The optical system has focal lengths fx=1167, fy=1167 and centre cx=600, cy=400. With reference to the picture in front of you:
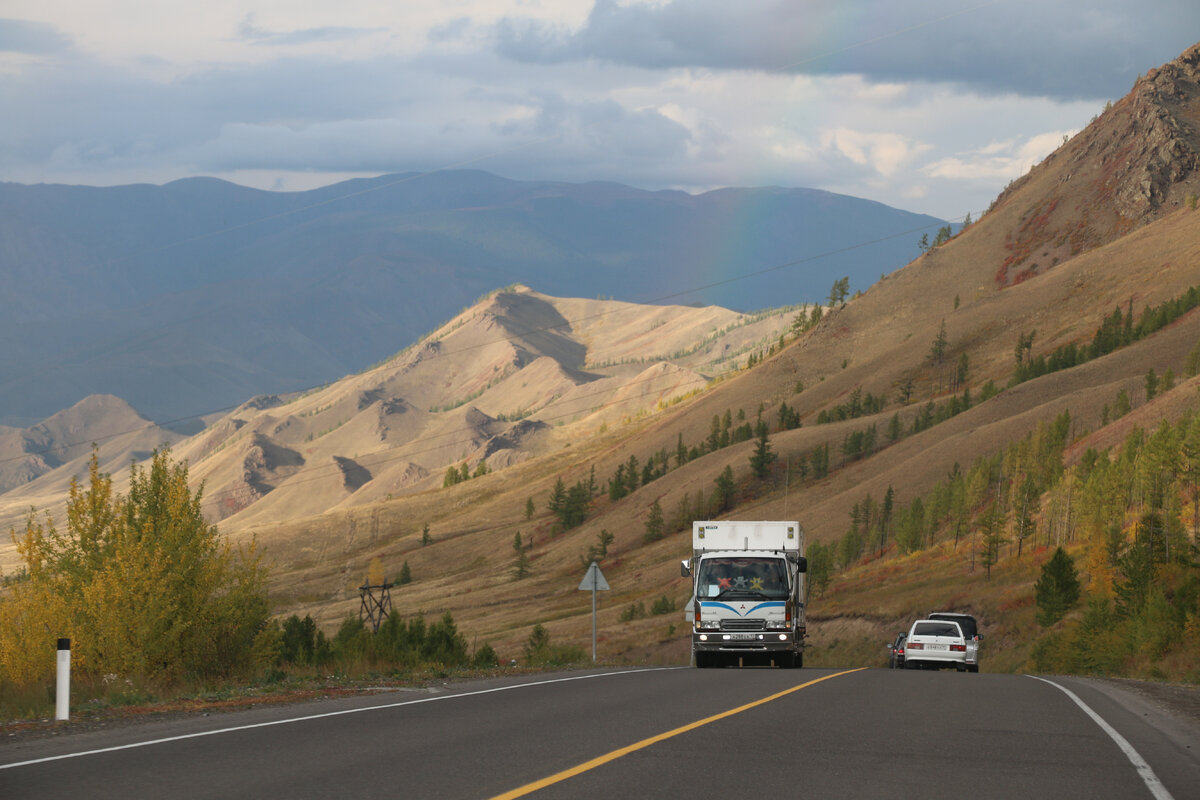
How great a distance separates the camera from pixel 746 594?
3098 cm

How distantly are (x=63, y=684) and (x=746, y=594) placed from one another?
19.3 metres

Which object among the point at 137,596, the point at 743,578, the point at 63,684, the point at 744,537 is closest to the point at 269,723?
the point at 63,684

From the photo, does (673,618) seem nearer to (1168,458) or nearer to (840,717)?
(1168,458)

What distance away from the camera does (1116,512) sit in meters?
83.4

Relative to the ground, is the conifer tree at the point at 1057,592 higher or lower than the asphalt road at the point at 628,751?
lower

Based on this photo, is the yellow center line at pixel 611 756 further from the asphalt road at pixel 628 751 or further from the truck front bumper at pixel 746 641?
the truck front bumper at pixel 746 641

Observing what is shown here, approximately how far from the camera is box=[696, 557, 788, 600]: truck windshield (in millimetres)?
31047

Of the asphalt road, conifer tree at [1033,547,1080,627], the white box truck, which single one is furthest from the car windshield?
conifer tree at [1033,547,1080,627]

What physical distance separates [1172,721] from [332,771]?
40.1 ft

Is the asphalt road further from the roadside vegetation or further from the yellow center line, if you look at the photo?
the roadside vegetation

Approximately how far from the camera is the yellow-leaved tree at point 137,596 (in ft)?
84.0

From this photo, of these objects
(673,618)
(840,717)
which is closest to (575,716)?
(840,717)

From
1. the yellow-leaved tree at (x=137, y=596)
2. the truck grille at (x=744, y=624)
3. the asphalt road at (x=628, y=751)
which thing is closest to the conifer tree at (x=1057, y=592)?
the truck grille at (x=744, y=624)

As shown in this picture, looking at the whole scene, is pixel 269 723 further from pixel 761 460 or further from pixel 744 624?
pixel 761 460
